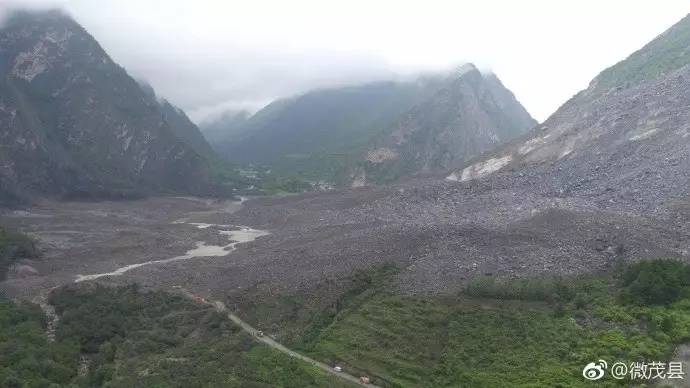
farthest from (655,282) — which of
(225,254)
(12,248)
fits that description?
(12,248)

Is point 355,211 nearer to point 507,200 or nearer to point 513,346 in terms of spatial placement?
point 507,200

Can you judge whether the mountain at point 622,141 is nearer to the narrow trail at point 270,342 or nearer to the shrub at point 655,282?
the shrub at point 655,282

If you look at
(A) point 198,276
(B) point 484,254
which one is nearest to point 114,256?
(A) point 198,276

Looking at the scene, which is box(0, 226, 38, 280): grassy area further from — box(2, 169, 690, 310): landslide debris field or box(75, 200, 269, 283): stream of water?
box(75, 200, 269, 283): stream of water

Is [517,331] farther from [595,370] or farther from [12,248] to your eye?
[12,248]

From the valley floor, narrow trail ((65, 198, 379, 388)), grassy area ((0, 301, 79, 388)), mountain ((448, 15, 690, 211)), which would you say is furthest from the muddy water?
mountain ((448, 15, 690, 211))

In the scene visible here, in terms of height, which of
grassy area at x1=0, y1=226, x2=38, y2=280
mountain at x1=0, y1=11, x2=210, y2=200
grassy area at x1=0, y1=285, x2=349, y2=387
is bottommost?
grassy area at x1=0, y1=285, x2=349, y2=387
